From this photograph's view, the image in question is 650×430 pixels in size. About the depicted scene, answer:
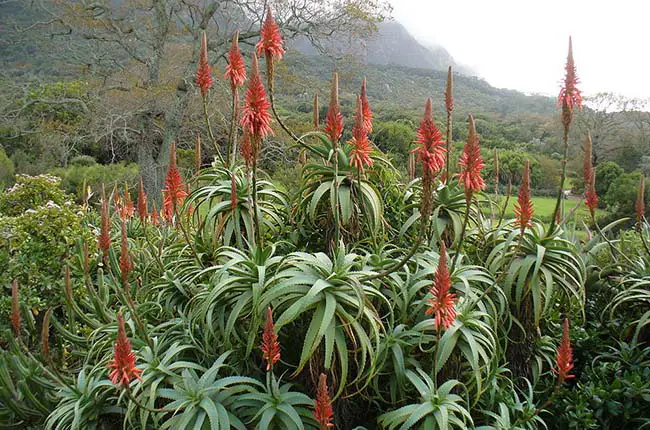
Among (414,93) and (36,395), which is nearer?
(36,395)

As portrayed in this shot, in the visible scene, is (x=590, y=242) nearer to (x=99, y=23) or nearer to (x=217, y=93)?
(x=217, y=93)

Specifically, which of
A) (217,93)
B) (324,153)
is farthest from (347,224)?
(217,93)

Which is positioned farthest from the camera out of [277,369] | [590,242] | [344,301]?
[590,242]

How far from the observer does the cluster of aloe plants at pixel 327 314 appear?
191 centimetres

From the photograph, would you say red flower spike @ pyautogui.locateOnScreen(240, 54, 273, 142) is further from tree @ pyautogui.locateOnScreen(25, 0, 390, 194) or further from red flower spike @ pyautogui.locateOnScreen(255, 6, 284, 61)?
tree @ pyautogui.locateOnScreen(25, 0, 390, 194)

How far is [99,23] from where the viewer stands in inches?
631

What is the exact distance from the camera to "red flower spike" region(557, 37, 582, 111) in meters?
2.15

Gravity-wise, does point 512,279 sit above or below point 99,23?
Result: below

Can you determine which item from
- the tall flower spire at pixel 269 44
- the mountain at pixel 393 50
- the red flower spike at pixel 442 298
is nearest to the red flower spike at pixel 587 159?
the red flower spike at pixel 442 298

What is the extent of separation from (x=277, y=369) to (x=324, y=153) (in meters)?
1.22

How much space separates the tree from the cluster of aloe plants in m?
12.1

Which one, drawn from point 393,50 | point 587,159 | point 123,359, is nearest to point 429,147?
Result: point 123,359

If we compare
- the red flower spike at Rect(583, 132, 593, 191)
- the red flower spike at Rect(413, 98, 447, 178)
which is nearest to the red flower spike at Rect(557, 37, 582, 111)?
the red flower spike at Rect(583, 132, 593, 191)

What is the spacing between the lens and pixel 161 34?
15.9 m
